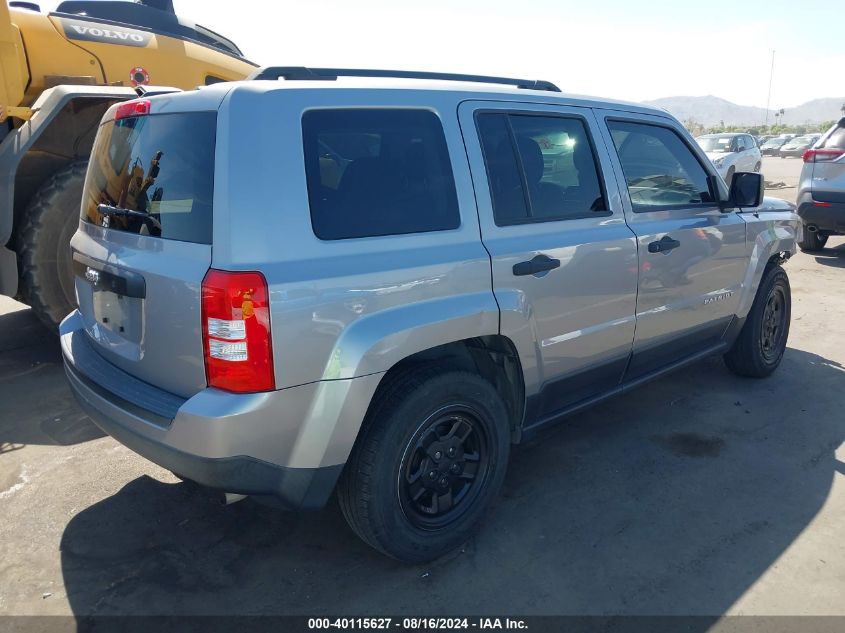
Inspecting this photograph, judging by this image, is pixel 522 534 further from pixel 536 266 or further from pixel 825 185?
pixel 825 185

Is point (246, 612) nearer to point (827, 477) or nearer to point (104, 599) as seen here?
point (104, 599)

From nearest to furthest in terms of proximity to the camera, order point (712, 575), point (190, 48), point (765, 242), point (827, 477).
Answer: point (712, 575) → point (827, 477) → point (765, 242) → point (190, 48)

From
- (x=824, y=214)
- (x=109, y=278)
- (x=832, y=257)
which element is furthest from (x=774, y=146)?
(x=109, y=278)

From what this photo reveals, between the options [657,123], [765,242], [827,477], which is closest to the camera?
[827,477]

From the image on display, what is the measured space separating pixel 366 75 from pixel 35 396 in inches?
129

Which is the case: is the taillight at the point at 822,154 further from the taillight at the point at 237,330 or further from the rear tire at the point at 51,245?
the taillight at the point at 237,330

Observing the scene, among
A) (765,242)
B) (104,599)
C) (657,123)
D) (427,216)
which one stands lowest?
(104,599)

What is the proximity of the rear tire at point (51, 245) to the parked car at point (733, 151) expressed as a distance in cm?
1637

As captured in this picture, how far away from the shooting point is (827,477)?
359 cm

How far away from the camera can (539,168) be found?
316 cm

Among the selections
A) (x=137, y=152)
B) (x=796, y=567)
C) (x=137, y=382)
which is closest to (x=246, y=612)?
(x=137, y=382)

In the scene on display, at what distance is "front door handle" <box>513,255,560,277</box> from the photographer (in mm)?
2912

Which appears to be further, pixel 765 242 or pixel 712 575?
pixel 765 242

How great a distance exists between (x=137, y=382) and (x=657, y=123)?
316cm
